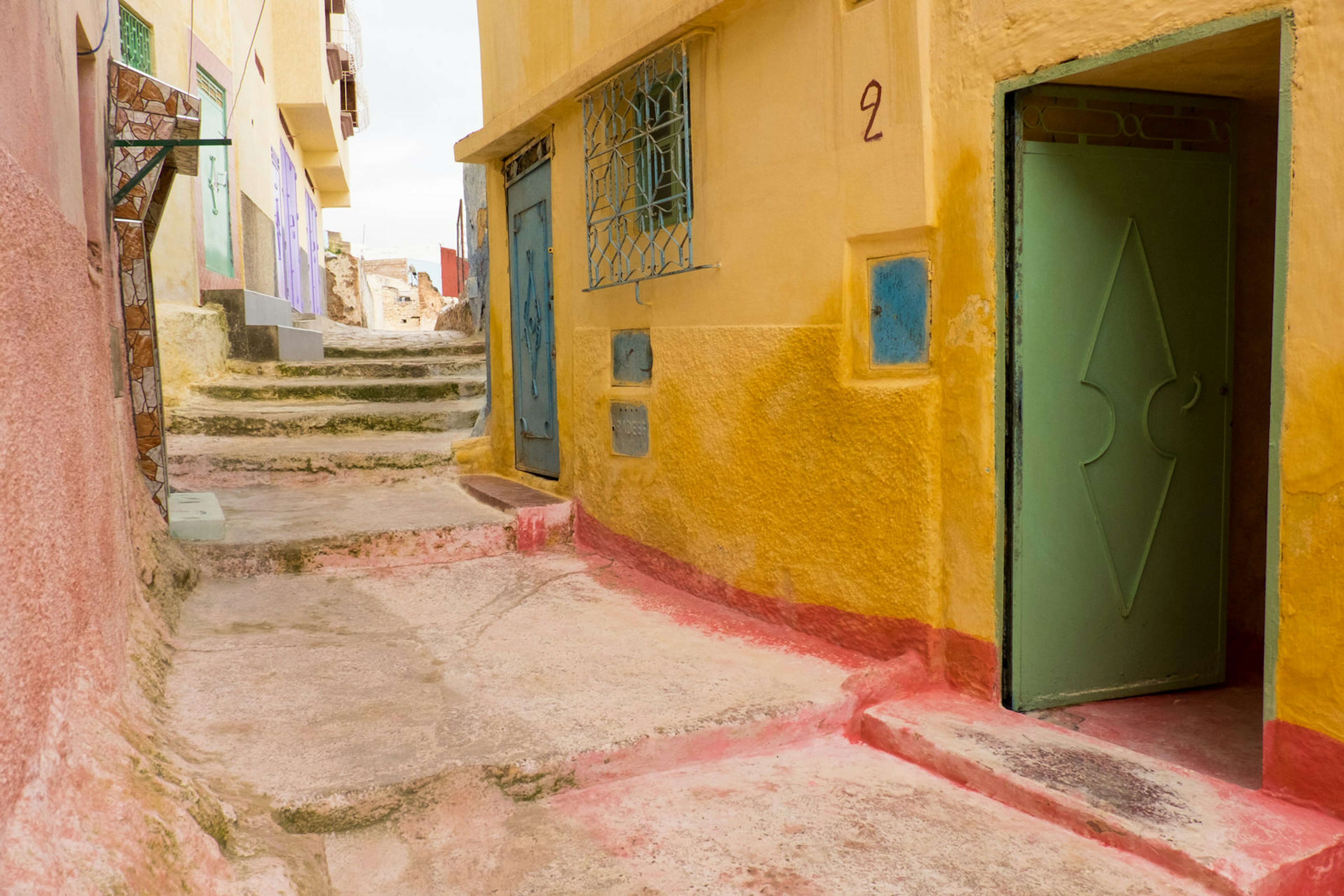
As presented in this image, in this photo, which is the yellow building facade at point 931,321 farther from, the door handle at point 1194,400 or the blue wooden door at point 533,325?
the blue wooden door at point 533,325

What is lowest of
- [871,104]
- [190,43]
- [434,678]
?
[434,678]

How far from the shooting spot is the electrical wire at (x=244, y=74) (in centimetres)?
1099

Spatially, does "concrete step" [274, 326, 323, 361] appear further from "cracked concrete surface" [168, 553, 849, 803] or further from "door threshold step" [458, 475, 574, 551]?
"cracked concrete surface" [168, 553, 849, 803]

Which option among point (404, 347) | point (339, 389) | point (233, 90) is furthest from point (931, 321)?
point (233, 90)

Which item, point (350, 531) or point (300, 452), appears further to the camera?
point (300, 452)

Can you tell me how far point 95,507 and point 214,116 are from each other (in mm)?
9274

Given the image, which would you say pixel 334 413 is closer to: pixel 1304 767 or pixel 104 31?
pixel 104 31

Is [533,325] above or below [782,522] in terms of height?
above

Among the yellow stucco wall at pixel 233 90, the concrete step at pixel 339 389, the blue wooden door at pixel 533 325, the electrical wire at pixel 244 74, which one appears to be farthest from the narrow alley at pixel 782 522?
the electrical wire at pixel 244 74

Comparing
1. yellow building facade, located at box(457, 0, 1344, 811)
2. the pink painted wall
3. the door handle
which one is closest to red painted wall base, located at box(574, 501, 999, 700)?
yellow building facade, located at box(457, 0, 1344, 811)

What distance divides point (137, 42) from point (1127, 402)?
807 centimetres

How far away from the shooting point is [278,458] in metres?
6.30

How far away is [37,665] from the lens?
176 centimetres

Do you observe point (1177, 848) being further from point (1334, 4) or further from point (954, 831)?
point (1334, 4)
